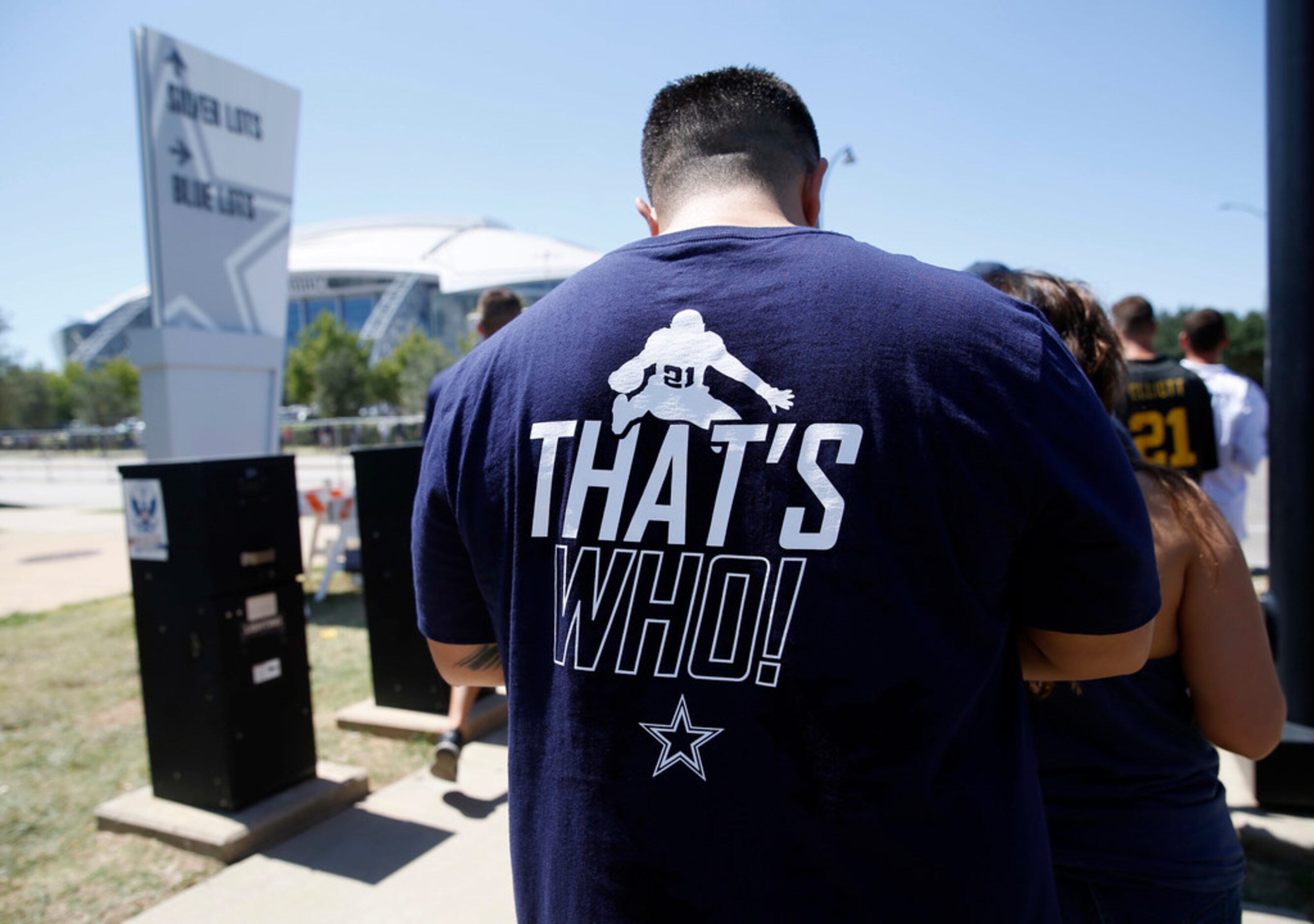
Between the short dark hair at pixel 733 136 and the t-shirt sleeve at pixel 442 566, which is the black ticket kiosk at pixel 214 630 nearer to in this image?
the t-shirt sleeve at pixel 442 566

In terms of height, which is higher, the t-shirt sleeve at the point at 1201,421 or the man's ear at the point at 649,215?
the man's ear at the point at 649,215

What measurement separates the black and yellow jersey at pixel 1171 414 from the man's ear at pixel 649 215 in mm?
3978

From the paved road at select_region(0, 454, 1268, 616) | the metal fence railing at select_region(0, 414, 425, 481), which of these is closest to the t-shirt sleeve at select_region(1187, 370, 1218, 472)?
the paved road at select_region(0, 454, 1268, 616)

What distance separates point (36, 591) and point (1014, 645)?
12046 millimetres

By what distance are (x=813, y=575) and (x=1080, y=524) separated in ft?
1.15

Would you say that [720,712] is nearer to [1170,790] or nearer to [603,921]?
[603,921]

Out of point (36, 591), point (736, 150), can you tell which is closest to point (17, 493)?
point (36, 591)

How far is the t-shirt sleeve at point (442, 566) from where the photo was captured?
1374 mm

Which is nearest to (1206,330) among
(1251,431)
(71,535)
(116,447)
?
(1251,431)

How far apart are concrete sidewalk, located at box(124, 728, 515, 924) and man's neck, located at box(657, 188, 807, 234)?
9.90 ft

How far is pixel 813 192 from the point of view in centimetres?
144

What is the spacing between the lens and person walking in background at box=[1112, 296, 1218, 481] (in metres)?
4.59

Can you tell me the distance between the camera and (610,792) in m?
1.16

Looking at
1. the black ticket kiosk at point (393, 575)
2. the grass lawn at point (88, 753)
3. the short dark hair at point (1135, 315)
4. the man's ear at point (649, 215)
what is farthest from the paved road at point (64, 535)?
the short dark hair at point (1135, 315)
